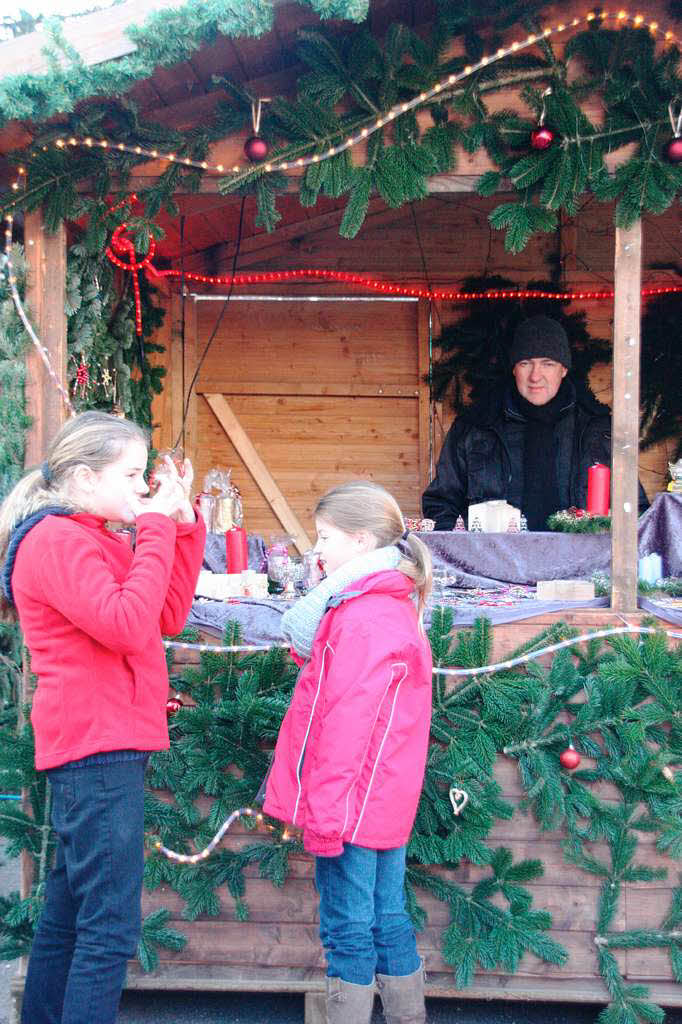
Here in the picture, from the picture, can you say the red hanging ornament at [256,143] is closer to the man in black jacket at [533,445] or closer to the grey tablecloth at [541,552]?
the grey tablecloth at [541,552]

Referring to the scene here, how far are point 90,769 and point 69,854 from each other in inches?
11.0

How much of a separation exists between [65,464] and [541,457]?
3972 millimetres

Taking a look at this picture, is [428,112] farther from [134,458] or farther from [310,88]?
[134,458]

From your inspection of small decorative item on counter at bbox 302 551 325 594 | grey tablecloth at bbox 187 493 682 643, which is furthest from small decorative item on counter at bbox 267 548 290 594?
grey tablecloth at bbox 187 493 682 643

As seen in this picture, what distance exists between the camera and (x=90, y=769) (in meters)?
2.78

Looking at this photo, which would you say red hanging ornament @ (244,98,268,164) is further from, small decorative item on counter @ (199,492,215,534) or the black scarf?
the black scarf

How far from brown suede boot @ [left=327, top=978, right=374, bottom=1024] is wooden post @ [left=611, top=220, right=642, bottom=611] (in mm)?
1783

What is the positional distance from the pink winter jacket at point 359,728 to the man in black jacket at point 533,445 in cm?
320

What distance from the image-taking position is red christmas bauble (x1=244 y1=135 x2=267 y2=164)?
4023 millimetres

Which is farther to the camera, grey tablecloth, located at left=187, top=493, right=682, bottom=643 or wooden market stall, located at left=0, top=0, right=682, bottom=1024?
wooden market stall, located at left=0, top=0, right=682, bottom=1024

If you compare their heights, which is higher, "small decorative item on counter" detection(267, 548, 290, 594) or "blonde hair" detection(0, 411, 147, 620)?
"blonde hair" detection(0, 411, 147, 620)

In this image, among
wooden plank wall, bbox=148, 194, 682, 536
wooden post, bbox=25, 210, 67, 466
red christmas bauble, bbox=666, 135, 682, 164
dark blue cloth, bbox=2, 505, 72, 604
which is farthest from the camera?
wooden plank wall, bbox=148, 194, 682, 536

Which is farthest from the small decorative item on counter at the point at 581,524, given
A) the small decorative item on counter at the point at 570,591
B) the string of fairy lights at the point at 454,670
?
the string of fairy lights at the point at 454,670

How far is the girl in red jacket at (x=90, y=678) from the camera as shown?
107 inches
